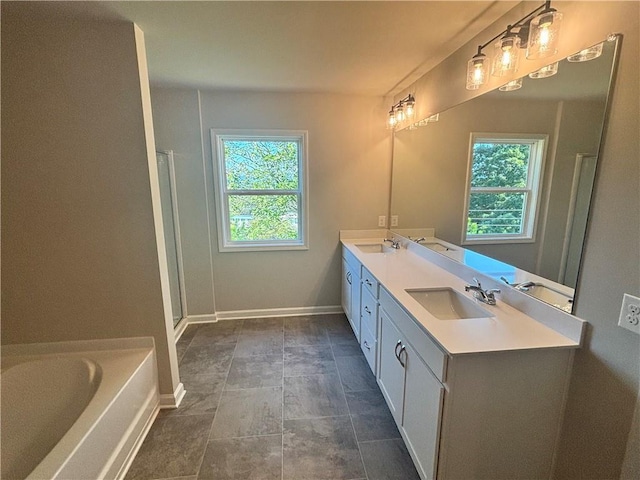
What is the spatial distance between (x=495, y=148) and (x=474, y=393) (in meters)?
1.45

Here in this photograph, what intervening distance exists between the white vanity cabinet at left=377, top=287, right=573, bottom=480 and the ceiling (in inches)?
66.1

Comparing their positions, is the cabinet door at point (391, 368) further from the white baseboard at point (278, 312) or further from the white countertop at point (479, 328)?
the white baseboard at point (278, 312)

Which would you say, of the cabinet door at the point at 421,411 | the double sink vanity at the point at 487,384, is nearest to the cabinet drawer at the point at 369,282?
the double sink vanity at the point at 487,384

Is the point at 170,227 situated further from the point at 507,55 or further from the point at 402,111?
the point at 507,55

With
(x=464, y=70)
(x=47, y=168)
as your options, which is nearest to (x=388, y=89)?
(x=464, y=70)

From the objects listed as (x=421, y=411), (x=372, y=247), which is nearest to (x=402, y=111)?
(x=372, y=247)

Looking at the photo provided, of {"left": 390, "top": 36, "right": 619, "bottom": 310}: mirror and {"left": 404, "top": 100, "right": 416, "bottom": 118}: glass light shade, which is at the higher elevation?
{"left": 404, "top": 100, "right": 416, "bottom": 118}: glass light shade

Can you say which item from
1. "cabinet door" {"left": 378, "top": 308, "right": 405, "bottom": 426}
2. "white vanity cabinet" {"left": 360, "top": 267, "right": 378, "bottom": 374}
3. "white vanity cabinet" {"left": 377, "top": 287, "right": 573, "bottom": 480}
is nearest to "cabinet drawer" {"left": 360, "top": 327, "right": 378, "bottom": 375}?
"white vanity cabinet" {"left": 360, "top": 267, "right": 378, "bottom": 374}

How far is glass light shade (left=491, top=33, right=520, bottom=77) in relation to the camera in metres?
1.44

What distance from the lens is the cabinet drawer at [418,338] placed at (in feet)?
4.20

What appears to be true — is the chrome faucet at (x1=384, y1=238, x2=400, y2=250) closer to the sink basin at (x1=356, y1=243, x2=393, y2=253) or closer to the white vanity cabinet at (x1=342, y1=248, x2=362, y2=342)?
the sink basin at (x1=356, y1=243, x2=393, y2=253)

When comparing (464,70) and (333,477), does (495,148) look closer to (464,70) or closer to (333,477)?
(464,70)

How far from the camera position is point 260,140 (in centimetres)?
314

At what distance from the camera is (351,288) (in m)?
2.95
